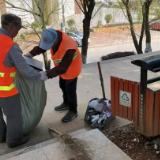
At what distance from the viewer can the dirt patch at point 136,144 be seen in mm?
2213

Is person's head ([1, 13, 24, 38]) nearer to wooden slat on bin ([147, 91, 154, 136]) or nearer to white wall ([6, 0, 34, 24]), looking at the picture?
wooden slat on bin ([147, 91, 154, 136])

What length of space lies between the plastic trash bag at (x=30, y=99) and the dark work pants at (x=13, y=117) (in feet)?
0.35

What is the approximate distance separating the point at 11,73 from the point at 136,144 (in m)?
1.50

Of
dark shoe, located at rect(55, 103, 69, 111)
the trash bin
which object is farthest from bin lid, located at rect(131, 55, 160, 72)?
dark shoe, located at rect(55, 103, 69, 111)

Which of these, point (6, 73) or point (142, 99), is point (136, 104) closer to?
point (142, 99)

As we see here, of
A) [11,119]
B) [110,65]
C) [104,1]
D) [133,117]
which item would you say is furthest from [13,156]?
[104,1]

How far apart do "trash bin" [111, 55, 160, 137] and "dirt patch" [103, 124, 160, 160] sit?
15cm

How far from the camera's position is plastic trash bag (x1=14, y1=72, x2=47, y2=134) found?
261 cm

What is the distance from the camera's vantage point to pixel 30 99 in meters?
2.73

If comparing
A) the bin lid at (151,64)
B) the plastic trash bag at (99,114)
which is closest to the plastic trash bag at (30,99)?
the plastic trash bag at (99,114)

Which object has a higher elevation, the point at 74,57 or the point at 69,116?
the point at 74,57

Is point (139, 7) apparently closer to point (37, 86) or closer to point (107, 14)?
point (107, 14)

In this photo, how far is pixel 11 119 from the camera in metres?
2.57

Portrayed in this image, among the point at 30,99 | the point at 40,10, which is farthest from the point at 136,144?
the point at 40,10
